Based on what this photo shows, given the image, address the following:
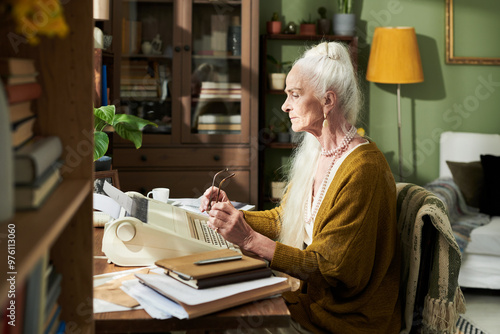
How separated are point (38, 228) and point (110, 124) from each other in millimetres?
1666

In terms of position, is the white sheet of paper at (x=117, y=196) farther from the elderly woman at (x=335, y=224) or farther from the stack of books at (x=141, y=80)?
the stack of books at (x=141, y=80)

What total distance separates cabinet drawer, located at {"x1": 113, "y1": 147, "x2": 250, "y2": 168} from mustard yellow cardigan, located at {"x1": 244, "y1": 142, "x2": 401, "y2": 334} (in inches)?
87.3

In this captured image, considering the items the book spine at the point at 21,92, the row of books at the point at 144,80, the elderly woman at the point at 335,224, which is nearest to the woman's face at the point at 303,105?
the elderly woman at the point at 335,224

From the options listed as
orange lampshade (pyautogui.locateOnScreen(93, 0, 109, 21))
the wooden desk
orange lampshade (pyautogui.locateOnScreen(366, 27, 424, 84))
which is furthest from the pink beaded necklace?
orange lampshade (pyautogui.locateOnScreen(366, 27, 424, 84))

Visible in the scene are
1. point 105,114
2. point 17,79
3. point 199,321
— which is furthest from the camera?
point 105,114

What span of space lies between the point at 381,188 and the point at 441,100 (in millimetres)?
3035

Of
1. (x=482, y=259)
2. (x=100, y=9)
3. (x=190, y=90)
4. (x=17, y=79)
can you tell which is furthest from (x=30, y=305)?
(x=190, y=90)

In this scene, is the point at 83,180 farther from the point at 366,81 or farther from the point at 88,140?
the point at 366,81

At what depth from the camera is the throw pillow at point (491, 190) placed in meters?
3.49

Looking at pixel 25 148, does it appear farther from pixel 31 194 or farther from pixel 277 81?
pixel 277 81

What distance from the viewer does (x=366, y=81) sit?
4254mm

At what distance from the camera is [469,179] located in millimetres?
3650

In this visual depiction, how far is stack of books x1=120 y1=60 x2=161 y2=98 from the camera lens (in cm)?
372

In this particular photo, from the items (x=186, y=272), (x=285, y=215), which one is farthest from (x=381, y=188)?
(x=186, y=272)
